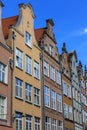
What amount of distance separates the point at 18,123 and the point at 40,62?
9.22m

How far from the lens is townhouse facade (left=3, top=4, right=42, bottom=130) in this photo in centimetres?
3129

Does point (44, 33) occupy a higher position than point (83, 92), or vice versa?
point (44, 33)

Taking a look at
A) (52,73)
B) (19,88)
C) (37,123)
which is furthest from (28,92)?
(52,73)

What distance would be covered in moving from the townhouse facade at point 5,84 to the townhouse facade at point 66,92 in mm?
16452

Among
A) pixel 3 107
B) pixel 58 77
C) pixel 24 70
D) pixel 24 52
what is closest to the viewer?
pixel 3 107

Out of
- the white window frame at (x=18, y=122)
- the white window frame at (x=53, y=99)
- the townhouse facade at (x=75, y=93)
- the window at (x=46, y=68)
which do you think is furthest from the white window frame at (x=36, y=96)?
the townhouse facade at (x=75, y=93)

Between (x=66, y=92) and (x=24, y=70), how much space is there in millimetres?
15125

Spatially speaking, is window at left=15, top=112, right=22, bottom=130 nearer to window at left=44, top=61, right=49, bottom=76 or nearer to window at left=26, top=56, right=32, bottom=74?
window at left=26, top=56, right=32, bottom=74

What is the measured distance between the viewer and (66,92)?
47.3 metres

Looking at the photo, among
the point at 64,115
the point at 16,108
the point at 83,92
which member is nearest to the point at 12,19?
the point at 16,108

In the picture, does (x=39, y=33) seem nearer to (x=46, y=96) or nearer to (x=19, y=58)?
(x=46, y=96)

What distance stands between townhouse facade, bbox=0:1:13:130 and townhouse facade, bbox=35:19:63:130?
8.14 m

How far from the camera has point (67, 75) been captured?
49281mm

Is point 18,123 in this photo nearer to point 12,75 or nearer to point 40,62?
point 12,75
